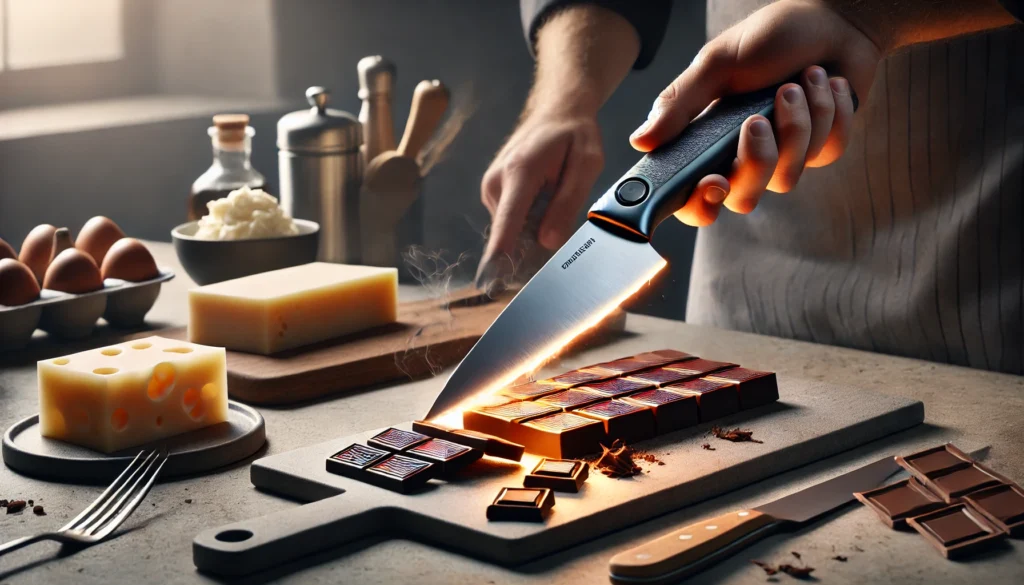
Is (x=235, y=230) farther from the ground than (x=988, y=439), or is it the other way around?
(x=235, y=230)

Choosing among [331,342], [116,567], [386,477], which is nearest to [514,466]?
[386,477]

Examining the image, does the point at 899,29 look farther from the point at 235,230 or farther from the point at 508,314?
the point at 235,230

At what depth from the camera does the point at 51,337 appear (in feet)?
6.37

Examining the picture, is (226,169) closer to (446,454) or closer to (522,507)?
(446,454)

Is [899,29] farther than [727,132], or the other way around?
[899,29]

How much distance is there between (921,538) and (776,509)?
0.14 m

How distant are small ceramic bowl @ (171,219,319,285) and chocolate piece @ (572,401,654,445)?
3.10 feet

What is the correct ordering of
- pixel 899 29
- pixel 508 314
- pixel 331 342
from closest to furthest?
pixel 508 314 → pixel 899 29 → pixel 331 342

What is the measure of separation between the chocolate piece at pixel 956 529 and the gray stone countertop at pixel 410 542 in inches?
0.5

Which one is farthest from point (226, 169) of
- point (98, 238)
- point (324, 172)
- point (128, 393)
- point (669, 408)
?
point (669, 408)

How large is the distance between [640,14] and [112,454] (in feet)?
4.57

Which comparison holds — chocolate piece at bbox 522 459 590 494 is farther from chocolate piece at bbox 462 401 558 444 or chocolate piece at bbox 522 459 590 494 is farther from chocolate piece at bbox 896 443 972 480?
chocolate piece at bbox 896 443 972 480

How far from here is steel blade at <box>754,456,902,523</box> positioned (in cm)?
111

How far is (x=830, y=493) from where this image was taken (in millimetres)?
1165
